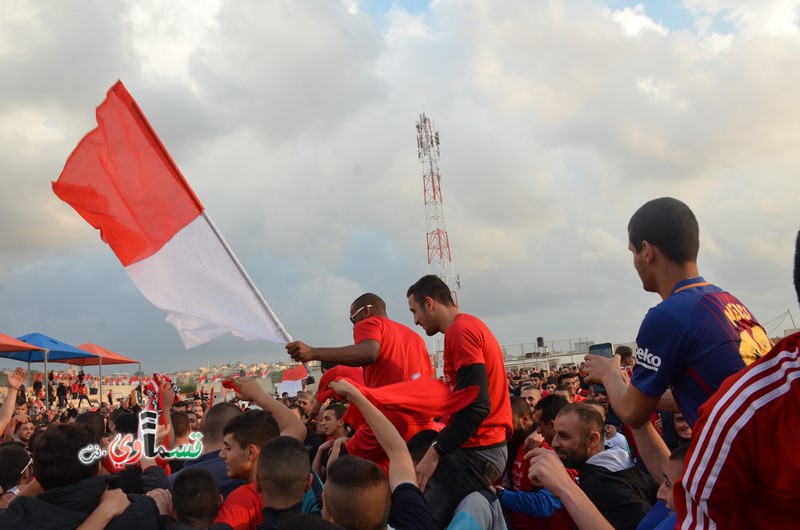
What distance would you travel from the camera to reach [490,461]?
416 cm

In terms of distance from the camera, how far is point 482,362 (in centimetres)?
409

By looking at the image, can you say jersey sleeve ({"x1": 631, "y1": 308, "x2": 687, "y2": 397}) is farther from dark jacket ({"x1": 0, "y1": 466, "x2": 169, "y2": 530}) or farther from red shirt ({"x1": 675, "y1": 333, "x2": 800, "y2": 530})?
dark jacket ({"x1": 0, "y1": 466, "x2": 169, "y2": 530})

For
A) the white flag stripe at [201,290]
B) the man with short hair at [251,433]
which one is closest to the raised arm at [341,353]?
the man with short hair at [251,433]

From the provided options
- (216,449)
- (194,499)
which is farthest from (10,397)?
(194,499)

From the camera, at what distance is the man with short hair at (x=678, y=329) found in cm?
231

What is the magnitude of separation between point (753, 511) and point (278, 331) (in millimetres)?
4165

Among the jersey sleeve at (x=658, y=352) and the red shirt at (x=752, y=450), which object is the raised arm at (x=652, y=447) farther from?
the red shirt at (x=752, y=450)

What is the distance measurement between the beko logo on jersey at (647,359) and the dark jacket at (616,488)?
1717mm

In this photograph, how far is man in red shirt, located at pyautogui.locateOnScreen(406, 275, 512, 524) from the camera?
393 cm

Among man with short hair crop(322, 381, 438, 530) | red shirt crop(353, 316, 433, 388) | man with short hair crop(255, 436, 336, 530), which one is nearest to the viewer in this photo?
man with short hair crop(322, 381, 438, 530)

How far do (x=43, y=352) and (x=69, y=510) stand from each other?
20.0 meters

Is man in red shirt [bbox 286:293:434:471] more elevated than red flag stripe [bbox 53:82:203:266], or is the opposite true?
red flag stripe [bbox 53:82:203:266]

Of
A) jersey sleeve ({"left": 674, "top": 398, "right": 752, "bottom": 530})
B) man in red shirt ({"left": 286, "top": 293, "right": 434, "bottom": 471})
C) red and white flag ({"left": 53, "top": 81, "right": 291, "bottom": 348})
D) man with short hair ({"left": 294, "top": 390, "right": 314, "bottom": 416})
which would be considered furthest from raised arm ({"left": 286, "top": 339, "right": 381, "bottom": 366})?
man with short hair ({"left": 294, "top": 390, "right": 314, "bottom": 416})

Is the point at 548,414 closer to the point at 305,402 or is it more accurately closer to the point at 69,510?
the point at 69,510
